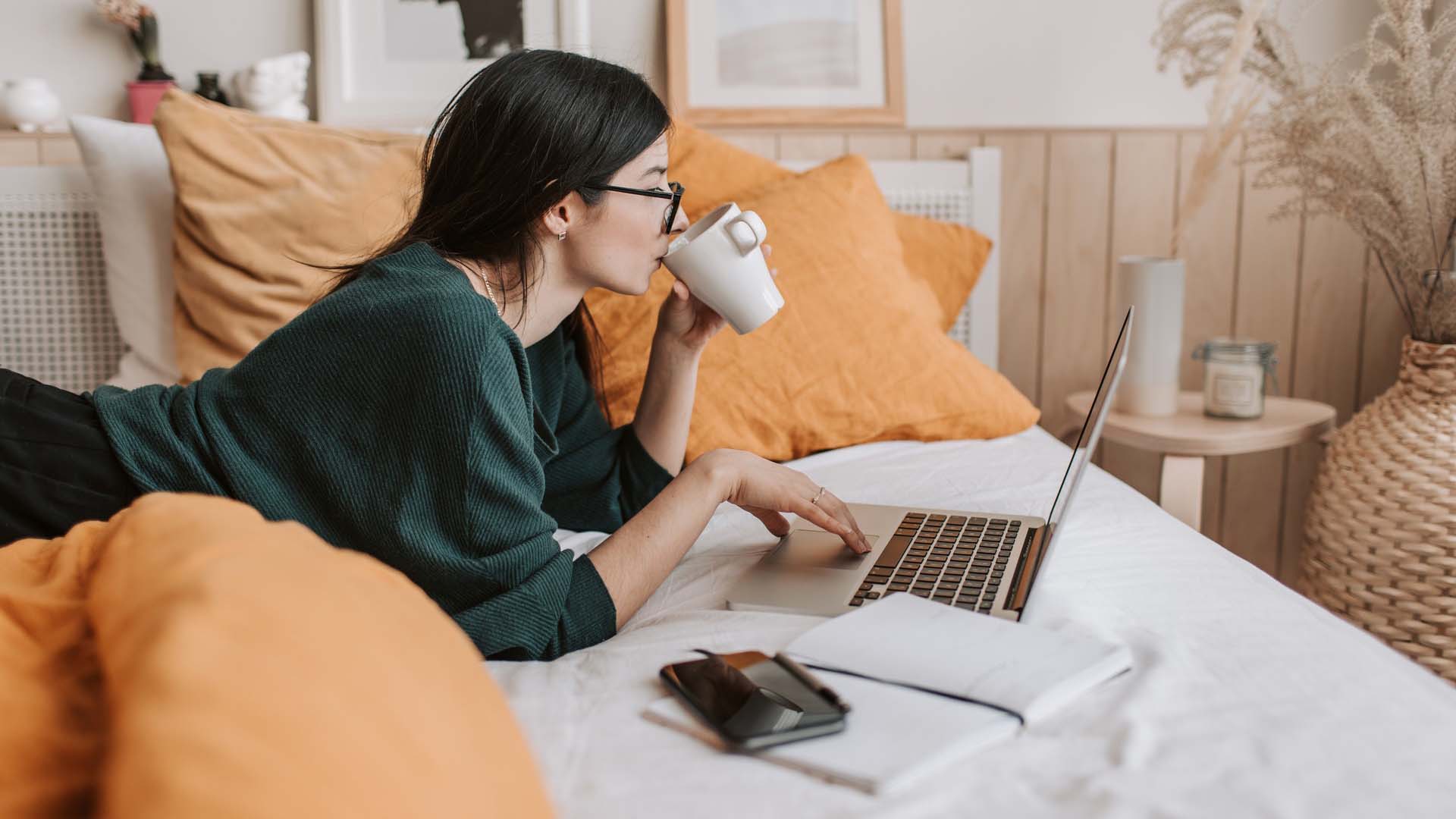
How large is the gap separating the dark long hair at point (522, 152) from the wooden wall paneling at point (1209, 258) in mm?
1364

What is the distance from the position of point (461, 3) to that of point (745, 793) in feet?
5.78

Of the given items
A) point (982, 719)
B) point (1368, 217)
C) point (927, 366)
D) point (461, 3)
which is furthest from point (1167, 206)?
point (982, 719)

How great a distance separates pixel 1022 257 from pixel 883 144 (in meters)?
0.36

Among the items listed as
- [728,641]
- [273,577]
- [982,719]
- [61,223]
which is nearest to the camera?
[273,577]

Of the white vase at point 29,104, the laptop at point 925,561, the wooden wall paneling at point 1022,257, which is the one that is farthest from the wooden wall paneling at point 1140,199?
the white vase at point 29,104

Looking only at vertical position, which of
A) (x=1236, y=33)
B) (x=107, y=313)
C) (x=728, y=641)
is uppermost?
(x=1236, y=33)

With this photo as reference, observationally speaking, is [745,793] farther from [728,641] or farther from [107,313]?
[107,313]

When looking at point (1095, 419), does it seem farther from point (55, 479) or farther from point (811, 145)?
point (811, 145)

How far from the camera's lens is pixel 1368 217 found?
A: 1.67 m

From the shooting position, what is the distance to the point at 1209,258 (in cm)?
220

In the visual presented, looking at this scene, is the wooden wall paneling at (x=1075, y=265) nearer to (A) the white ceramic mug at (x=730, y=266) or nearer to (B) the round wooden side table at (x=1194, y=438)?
(B) the round wooden side table at (x=1194, y=438)

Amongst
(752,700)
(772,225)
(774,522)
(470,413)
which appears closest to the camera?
(752,700)

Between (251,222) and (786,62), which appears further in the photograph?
(786,62)

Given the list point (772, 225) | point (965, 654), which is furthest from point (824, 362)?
point (965, 654)
